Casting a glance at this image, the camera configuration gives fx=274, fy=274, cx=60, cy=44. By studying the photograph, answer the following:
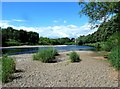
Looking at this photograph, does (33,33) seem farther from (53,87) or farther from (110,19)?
(53,87)

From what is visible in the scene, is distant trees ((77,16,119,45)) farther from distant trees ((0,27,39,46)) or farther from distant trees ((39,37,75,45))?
distant trees ((39,37,75,45))

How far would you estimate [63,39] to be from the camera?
126m

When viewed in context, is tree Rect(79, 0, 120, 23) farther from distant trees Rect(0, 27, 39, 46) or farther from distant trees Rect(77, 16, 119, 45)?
distant trees Rect(0, 27, 39, 46)

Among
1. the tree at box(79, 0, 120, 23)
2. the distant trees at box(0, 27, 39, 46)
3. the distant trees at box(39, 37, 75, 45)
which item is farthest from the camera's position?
the distant trees at box(39, 37, 75, 45)

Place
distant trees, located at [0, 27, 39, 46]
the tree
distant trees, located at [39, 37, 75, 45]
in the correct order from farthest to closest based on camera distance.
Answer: distant trees, located at [39, 37, 75, 45]
distant trees, located at [0, 27, 39, 46]
the tree

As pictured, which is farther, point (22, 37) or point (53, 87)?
point (22, 37)

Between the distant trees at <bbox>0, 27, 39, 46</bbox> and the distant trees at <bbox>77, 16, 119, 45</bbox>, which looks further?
the distant trees at <bbox>0, 27, 39, 46</bbox>

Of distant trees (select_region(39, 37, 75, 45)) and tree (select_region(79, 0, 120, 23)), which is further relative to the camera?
distant trees (select_region(39, 37, 75, 45))

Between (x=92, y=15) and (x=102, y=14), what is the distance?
1655mm

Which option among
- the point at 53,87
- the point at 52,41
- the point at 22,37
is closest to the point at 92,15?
the point at 53,87

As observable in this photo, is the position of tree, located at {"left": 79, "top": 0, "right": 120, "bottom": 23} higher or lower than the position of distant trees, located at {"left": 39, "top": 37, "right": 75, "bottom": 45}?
higher

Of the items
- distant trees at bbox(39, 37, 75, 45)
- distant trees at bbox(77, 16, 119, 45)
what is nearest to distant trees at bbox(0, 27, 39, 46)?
distant trees at bbox(39, 37, 75, 45)

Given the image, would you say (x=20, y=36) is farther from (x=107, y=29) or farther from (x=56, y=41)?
(x=107, y=29)

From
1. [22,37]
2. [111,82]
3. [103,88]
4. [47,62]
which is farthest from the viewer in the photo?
[22,37]
